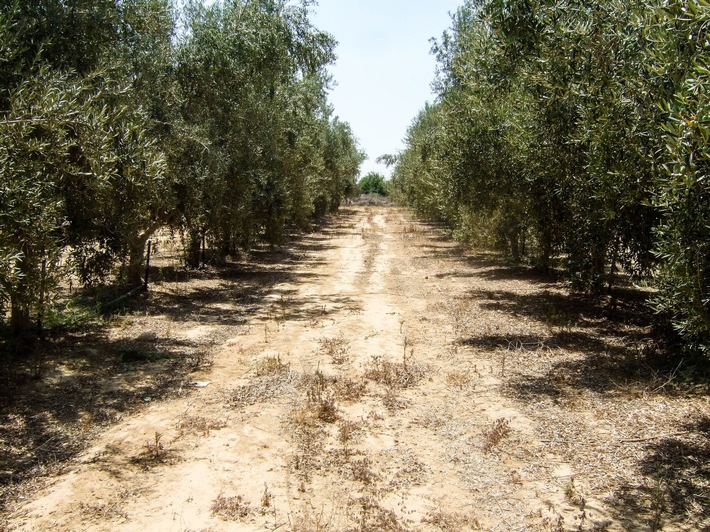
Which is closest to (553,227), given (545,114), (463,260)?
(545,114)

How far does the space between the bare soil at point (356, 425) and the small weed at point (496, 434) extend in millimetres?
28

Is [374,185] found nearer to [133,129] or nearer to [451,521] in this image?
[133,129]

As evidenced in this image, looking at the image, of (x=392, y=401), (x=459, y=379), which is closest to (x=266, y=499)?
(x=392, y=401)

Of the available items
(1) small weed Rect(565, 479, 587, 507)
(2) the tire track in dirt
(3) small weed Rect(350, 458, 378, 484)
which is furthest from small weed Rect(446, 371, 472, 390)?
(1) small weed Rect(565, 479, 587, 507)

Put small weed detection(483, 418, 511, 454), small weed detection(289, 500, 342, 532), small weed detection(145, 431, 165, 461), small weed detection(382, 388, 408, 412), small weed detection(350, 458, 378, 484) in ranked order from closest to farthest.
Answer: small weed detection(289, 500, 342, 532), small weed detection(350, 458, 378, 484), small weed detection(145, 431, 165, 461), small weed detection(483, 418, 511, 454), small weed detection(382, 388, 408, 412)

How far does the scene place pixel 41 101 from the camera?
307 inches

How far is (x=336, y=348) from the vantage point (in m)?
10.3

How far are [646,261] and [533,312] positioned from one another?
13.1 ft

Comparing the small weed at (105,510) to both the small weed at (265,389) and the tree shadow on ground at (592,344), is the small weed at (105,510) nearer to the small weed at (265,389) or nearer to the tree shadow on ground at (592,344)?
the small weed at (265,389)

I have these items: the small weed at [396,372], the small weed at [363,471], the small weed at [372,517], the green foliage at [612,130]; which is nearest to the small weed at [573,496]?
the small weed at [372,517]

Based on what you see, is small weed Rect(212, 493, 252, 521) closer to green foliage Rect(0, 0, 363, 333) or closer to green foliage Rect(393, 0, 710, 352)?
green foliage Rect(0, 0, 363, 333)

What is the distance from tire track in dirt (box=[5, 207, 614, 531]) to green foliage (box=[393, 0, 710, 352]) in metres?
2.60

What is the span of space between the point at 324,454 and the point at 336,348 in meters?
4.24

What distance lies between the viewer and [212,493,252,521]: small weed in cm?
493
